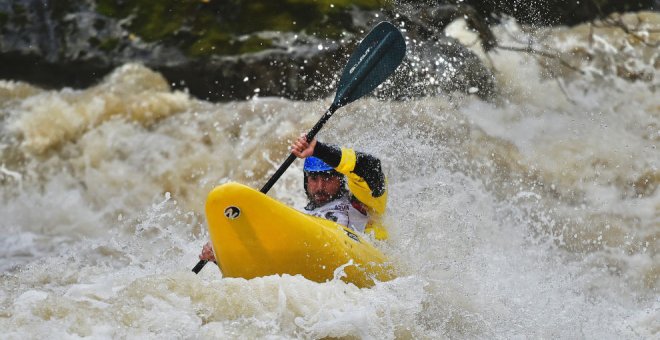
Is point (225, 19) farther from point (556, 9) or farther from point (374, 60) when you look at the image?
point (374, 60)

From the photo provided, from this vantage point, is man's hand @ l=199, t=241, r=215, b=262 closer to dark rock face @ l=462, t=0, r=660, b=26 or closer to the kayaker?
the kayaker

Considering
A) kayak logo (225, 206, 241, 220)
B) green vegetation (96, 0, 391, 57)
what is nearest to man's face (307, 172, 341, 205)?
kayak logo (225, 206, 241, 220)

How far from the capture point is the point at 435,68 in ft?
24.8

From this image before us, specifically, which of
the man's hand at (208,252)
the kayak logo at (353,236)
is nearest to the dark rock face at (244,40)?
the kayak logo at (353,236)

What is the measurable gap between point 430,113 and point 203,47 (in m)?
2.17

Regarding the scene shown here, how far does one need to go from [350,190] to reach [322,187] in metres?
0.16

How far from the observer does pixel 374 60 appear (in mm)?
4969

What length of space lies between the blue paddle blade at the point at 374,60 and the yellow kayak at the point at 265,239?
1073 millimetres

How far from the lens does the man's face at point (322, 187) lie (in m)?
4.89

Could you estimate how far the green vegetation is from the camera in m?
7.79

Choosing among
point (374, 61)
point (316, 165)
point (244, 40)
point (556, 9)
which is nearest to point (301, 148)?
point (316, 165)

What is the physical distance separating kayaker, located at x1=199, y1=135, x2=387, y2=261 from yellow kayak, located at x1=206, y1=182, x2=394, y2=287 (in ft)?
2.07

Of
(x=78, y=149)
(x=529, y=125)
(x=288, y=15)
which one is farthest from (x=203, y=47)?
(x=529, y=125)

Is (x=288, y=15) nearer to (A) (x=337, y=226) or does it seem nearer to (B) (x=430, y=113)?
→ (B) (x=430, y=113)
